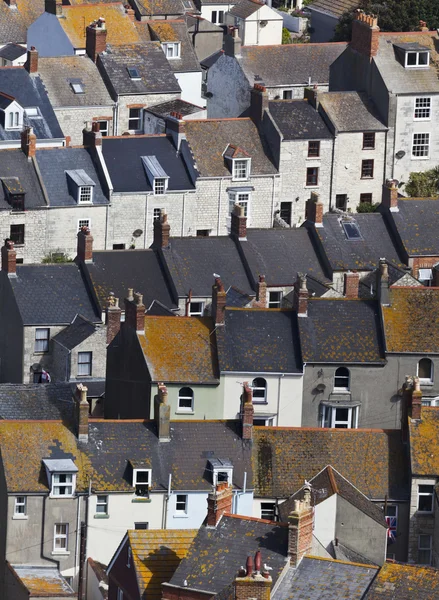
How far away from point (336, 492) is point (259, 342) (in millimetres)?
15593

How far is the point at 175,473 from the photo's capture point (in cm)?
8856

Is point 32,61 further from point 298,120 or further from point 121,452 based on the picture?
point 121,452

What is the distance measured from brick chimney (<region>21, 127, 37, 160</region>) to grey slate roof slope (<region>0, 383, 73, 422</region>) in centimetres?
2430

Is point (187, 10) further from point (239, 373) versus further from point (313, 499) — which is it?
point (313, 499)

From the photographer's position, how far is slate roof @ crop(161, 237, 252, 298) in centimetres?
10912

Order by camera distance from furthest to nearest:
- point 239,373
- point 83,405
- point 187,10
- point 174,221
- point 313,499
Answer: point 187,10 → point 174,221 → point 239,373 → point 83,405 → point 313,499

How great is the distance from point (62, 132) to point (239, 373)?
106 feet

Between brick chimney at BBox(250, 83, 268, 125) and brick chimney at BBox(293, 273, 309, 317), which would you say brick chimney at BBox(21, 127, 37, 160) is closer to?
brick chimney at BBox(250, 83, 268, 125)

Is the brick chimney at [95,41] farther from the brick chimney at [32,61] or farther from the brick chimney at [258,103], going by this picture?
the brick chimney at [258,103]

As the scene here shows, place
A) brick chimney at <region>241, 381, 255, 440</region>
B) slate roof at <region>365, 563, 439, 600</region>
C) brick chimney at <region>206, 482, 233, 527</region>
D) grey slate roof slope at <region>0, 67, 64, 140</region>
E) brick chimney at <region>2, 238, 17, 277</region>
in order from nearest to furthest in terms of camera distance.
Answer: slate roof at <region>365, 563, 439, 600</region>
brick chimney at <region>206, 482, 233, 527</region>
brick chimney at <region>241, 381, 255, 440</region>
brick chimney at <region>2, 238, 17, 277</region>
grey slate roof slope at <region>0, 67, 64, 140</region>

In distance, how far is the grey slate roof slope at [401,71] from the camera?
126 metres

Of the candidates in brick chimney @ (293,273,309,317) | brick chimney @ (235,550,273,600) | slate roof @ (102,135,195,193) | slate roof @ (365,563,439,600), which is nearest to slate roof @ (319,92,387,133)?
slate roof @ (102,135,195,193)

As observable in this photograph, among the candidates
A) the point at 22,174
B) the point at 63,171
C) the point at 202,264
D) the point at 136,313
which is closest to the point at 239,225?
the point at 202,264

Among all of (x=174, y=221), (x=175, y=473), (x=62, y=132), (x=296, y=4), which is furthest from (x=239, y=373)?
Answer: (x=296, y=4)
